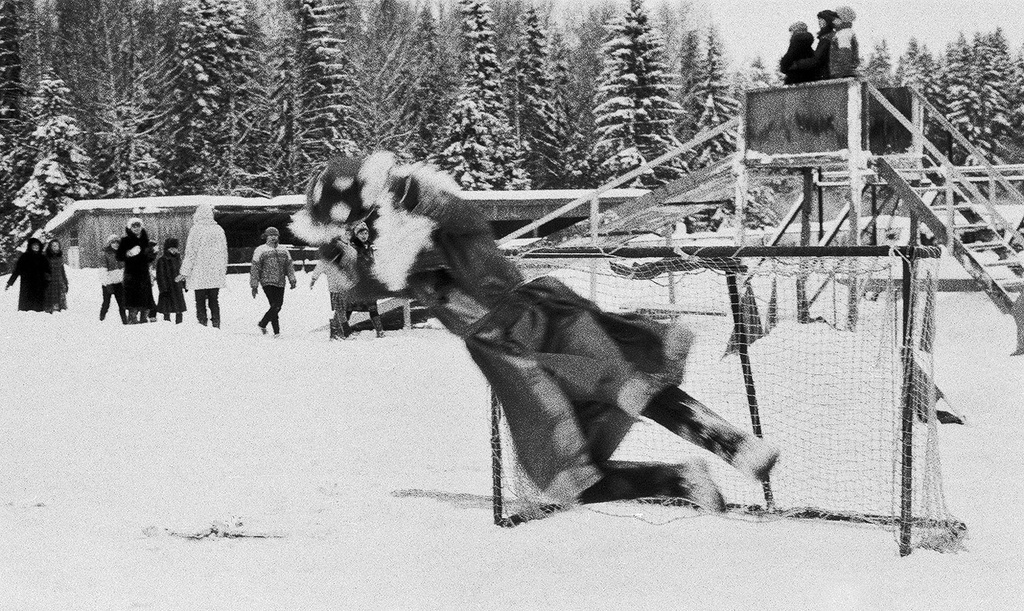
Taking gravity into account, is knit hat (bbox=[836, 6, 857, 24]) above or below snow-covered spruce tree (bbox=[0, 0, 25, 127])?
below

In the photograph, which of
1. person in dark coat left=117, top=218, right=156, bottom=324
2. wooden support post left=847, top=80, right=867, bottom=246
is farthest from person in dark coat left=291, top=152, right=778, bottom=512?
person in dark coat left=117, top=218, right=156, bottom=324

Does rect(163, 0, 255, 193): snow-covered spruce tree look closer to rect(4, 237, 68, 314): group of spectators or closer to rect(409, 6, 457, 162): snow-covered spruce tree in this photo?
rect(409, 6, 457, 162): snow-covered spruce tree

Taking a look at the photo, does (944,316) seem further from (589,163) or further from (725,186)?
(589,163)

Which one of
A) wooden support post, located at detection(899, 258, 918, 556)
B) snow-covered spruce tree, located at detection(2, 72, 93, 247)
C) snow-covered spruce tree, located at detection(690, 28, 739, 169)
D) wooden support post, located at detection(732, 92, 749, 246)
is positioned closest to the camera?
wooden support post, located at detection(899, 258, 918, 556)

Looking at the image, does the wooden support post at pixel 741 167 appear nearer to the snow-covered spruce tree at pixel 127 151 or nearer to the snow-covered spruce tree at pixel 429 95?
the snow-covered spruce tree at pixel 429 95

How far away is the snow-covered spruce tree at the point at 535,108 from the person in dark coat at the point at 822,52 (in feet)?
116

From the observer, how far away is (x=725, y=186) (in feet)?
48.4

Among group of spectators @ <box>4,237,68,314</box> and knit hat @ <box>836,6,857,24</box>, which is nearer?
knit hat @ <box>836,6,857,24</box>

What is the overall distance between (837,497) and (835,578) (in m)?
1.75

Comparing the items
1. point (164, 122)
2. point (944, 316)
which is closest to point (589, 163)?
point (164, 122)

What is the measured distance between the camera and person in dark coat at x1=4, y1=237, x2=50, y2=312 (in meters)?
16.4

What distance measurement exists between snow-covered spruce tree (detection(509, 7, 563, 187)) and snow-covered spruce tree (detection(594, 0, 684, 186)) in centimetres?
660

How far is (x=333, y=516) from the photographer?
6.02m

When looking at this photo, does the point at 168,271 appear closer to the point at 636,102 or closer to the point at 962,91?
the point at 636,102
